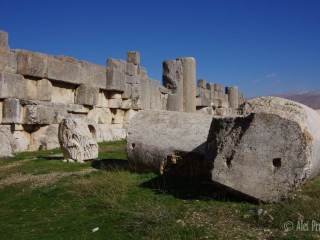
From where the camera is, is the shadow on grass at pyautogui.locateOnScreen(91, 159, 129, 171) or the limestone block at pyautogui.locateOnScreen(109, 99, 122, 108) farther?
the limestone block at pyautogui.locateOnScreen(109, 99, 122, 108)

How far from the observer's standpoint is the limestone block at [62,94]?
44.0ft

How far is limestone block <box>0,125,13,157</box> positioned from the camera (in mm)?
10336

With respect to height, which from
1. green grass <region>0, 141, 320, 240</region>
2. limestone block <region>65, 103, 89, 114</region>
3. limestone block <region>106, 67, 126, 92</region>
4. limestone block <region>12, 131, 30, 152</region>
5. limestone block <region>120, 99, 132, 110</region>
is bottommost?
green grass <region>0, 141, 320, 240</region>

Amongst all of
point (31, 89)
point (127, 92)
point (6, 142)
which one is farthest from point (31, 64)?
point (127, 92)

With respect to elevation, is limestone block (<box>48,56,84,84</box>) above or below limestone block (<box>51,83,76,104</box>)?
above

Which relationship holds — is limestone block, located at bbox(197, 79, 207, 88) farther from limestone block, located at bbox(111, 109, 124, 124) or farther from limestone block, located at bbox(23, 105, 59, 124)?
limestone block, located at bbox(23, 105, 59, 124)

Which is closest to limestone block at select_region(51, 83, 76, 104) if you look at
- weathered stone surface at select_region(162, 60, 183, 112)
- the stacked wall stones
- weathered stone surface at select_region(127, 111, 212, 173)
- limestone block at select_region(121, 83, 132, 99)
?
limestone block at select_region(121, 83, 132, 99)

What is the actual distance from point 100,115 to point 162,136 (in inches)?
355

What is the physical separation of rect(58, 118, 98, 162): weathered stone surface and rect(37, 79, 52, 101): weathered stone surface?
3723 mm

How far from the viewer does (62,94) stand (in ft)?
45.3

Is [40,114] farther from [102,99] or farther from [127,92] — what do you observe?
[127,92]

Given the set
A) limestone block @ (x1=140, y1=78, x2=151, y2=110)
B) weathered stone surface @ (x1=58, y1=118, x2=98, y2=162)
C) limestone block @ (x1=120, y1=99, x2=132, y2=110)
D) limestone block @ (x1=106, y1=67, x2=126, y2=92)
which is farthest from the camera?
limestone block @ (x1=140, y1=78, x2=151, y2=110)

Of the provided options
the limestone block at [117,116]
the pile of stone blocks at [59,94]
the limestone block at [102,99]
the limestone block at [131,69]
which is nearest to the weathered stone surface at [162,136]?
the pile of stone blocks at [59,94]

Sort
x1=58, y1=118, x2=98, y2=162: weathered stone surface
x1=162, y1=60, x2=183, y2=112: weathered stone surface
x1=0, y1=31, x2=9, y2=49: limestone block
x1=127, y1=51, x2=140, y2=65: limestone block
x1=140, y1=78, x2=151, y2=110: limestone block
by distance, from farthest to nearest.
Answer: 1. x1=140, y1=78, x2=151, y2=110: limestone block
2. x1=162, y1=60, x2=183, y2=112: weathered stone surface
3. x1=127, y1=51, x2=140, y2=65: limestone block
4. x1=0, y1=31, x2=9, y2=49: limestone block
5. x1=58, y1=118, x2=98, y2=162: weathered stone surface
